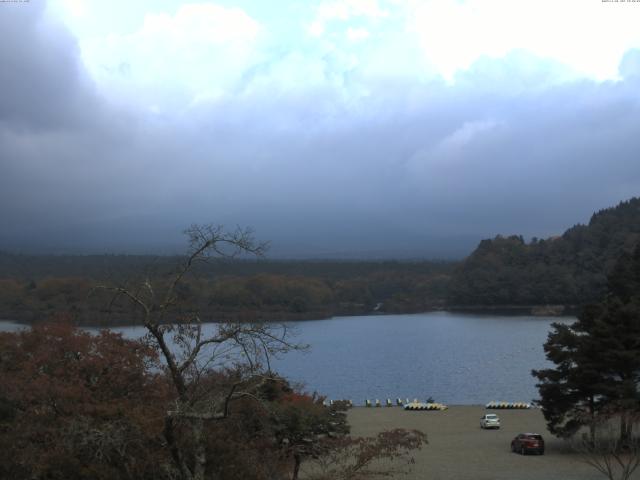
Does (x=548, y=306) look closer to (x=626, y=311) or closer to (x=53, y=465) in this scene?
(x=626, y=311)

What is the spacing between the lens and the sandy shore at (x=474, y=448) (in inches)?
812

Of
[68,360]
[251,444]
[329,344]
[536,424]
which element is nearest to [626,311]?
[536,424]

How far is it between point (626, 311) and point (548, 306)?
10744cm

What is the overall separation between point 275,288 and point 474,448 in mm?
94052

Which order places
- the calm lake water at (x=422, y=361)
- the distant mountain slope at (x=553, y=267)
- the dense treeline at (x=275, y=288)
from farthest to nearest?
the distant mountain slope at (x=553, y=267)
the dense treeline at (x=275, y=288)
the calm lake water at (x=422, y=361)

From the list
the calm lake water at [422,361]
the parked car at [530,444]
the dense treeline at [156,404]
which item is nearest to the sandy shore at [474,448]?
the parked car at [530,444]

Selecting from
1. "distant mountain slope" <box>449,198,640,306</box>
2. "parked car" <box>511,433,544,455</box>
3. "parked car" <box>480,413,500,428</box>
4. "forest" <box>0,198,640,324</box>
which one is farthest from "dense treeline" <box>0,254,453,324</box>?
"parked car" <box>511,433,544,455</box>

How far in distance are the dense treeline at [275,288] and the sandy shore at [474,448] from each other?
41.4m

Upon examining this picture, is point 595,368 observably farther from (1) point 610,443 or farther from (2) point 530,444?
(1) point 610,443

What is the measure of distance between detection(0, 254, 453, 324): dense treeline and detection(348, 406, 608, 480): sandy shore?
41395 mm

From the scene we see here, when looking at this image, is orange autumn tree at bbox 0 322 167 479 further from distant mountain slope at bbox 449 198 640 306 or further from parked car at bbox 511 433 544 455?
distant mountain slope at bbox 449 198 640 306

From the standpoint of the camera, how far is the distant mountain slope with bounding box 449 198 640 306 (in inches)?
4840

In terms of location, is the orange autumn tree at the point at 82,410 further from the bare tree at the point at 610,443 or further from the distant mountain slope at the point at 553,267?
the distant mountain slope at the point at 553,267

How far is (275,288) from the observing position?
4678 inches
